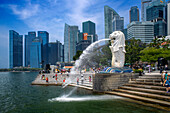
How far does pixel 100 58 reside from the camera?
42531mm

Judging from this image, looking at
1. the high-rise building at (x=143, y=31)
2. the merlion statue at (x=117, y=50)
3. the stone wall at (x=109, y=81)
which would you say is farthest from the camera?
the high-rise building at (x=143, y=31)

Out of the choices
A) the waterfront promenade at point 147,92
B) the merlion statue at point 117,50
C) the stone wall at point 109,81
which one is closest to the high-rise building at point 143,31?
the merlion statue at point 117,50

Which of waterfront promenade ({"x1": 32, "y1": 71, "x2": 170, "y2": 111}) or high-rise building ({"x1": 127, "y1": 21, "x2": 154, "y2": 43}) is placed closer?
waterfront promenade ({"x1": 32, "y1": 71, "x2": 170, "y2": 111})

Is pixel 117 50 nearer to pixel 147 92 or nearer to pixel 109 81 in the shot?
pixel 109 81

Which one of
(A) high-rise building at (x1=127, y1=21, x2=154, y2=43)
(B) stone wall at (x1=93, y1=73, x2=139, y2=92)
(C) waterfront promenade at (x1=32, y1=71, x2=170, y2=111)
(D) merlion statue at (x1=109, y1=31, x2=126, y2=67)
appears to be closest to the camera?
(C) waterfront promenade at (x1=32, y1=71, x2=170, y2=111)

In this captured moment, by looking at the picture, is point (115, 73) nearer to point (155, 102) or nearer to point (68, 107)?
point (155, 102)

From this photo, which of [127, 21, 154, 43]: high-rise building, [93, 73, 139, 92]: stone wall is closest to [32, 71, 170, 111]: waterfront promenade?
[93, 73, 139, 92]: stone wall

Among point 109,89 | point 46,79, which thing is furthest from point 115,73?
point 46,79

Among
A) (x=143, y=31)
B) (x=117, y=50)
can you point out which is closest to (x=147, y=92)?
(x=117, y=50)

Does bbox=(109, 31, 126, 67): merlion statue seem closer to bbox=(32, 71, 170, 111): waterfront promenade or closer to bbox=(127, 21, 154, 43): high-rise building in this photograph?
bbox=(32, 71, 170, 111): waterfront promenade

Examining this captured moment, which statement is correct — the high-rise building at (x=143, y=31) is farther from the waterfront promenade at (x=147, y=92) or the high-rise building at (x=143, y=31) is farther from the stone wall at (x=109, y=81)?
the waterfront promenade at (x=147, y=92)

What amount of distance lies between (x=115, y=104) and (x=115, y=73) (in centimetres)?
535

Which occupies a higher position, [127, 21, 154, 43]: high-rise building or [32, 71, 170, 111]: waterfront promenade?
[127, 21, 154, 43]: high-rise building

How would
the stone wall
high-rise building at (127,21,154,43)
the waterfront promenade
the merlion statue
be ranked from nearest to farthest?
1. the waterfront promenade
2. the stone wall
3. the merlion statue
4. high-rise building at (127,21,154,43)
